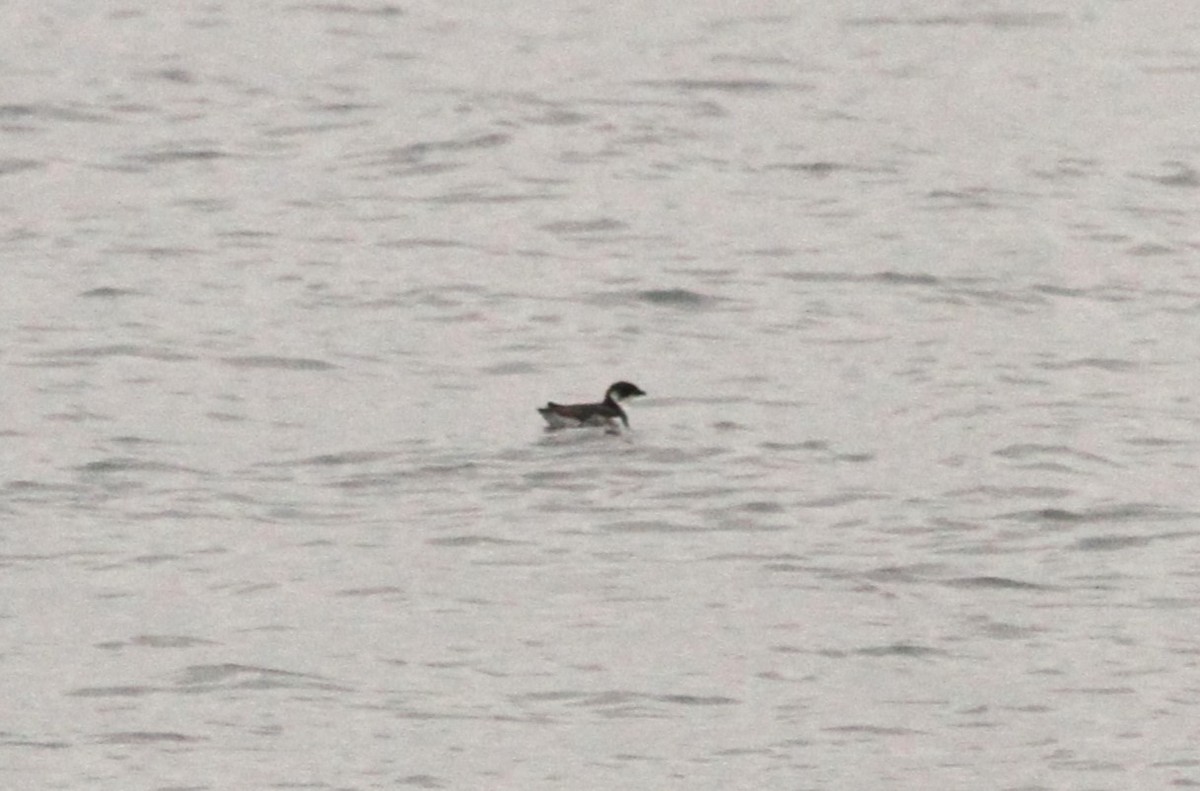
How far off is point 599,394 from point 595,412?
7.34ft

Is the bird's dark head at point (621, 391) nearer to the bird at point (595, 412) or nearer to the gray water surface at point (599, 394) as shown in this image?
the bird at point (595, 412)

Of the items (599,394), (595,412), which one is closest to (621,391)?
(595,412)

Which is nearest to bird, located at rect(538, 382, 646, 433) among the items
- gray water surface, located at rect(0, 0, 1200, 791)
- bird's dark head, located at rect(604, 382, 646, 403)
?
bird's dark head, located at rect(604, 382, 646, 403)

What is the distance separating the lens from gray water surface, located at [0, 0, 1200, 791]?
1568cm

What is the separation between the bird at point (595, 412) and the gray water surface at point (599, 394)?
5.4 inches

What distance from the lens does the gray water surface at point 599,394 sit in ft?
51.4

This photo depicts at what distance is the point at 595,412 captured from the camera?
71.4 feet

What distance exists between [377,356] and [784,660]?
8.10 meters

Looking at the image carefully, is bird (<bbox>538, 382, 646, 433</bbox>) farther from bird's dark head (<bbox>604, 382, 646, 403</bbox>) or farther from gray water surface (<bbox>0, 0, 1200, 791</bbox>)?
gray water surface (<bbox>0, 0, 1200, 791</bbox>)

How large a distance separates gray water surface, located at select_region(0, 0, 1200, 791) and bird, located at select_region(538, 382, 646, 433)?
0.14m

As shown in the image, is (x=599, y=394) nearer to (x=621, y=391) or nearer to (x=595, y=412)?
(x=621, y=391)

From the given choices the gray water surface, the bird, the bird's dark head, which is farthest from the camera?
the bird's dark head

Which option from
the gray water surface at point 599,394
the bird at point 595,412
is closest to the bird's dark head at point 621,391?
the bird at point 595,412

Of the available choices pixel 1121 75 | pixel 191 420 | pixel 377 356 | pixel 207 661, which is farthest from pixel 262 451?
pixel 1121 75
